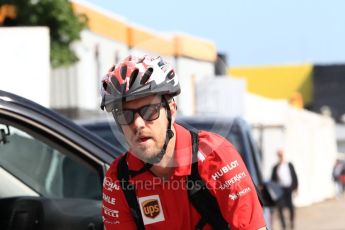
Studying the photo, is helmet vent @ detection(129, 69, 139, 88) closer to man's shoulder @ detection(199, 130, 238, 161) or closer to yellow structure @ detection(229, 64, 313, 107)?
man's shoulder @ detection(199, 130, 238, 161)

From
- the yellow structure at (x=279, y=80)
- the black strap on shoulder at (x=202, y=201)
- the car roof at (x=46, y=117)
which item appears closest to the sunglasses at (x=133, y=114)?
the black strap on shoulder at (x=202, y=201)

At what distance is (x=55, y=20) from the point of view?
50.9 feet

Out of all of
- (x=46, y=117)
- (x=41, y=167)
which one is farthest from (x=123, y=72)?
(x=41, y=167)

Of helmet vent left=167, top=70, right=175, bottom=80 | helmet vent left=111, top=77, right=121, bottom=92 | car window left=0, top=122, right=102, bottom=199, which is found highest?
helmet vent left=167, top=70, right=175, bottom=80

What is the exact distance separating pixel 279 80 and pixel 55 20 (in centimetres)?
4361

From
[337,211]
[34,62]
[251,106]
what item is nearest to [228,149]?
[34,62]

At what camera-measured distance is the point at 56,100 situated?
2473 cm

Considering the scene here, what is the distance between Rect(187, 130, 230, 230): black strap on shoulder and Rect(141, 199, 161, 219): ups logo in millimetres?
129

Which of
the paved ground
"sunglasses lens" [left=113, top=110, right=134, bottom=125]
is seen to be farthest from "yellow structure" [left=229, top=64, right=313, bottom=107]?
"sunglasses lens" [left=113, top=110, right=134, bottom=125]

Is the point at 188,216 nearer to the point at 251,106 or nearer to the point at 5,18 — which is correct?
the point at 5,18

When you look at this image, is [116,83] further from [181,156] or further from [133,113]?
[181,156]

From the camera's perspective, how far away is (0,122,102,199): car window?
15.3 ft

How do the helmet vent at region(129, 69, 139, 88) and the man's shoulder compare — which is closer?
the helmet vent at region(129, 69, 139, 88)

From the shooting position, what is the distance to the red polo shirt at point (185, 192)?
3.18 meters
